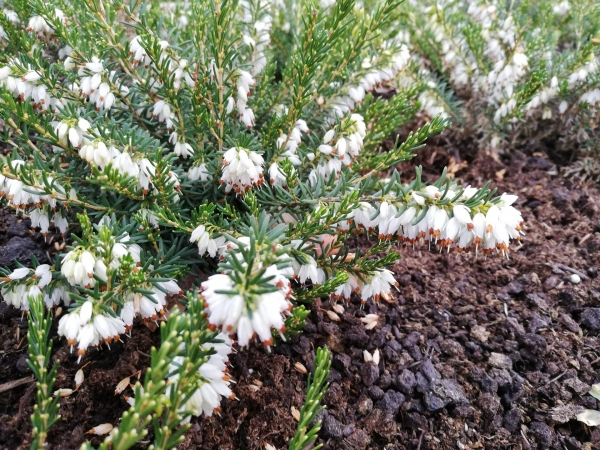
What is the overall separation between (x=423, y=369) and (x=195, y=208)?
1580 millimetres

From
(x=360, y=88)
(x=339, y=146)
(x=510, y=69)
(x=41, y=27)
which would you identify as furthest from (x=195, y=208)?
(x=510, y=69)

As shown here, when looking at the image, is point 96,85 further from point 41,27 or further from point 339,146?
point 339,146

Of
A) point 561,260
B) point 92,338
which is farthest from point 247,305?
point 561,260

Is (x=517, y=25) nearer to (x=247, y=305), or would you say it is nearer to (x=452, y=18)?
(x=452, y=18)

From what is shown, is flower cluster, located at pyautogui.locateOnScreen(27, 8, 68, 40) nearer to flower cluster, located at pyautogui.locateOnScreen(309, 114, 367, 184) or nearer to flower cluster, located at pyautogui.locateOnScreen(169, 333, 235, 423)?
flower cluster, located at pyautogui.locateOnScreen(309, 114, 367, 184)

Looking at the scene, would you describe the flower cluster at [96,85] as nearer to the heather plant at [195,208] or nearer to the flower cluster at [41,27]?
the heather plant at [195,208]

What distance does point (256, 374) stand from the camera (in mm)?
2590

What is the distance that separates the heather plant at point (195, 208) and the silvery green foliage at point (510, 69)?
1.41 meters

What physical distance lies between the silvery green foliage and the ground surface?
1409mm

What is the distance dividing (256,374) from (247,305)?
1.24 metres

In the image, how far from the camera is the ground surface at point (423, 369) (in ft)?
7.84

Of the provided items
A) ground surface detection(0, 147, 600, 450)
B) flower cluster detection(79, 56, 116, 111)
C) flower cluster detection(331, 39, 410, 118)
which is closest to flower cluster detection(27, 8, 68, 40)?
flower cluster detection(79, 56, 116, 111)

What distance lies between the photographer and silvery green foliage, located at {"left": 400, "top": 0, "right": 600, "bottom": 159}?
4.00 metres

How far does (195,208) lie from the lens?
2271mm
